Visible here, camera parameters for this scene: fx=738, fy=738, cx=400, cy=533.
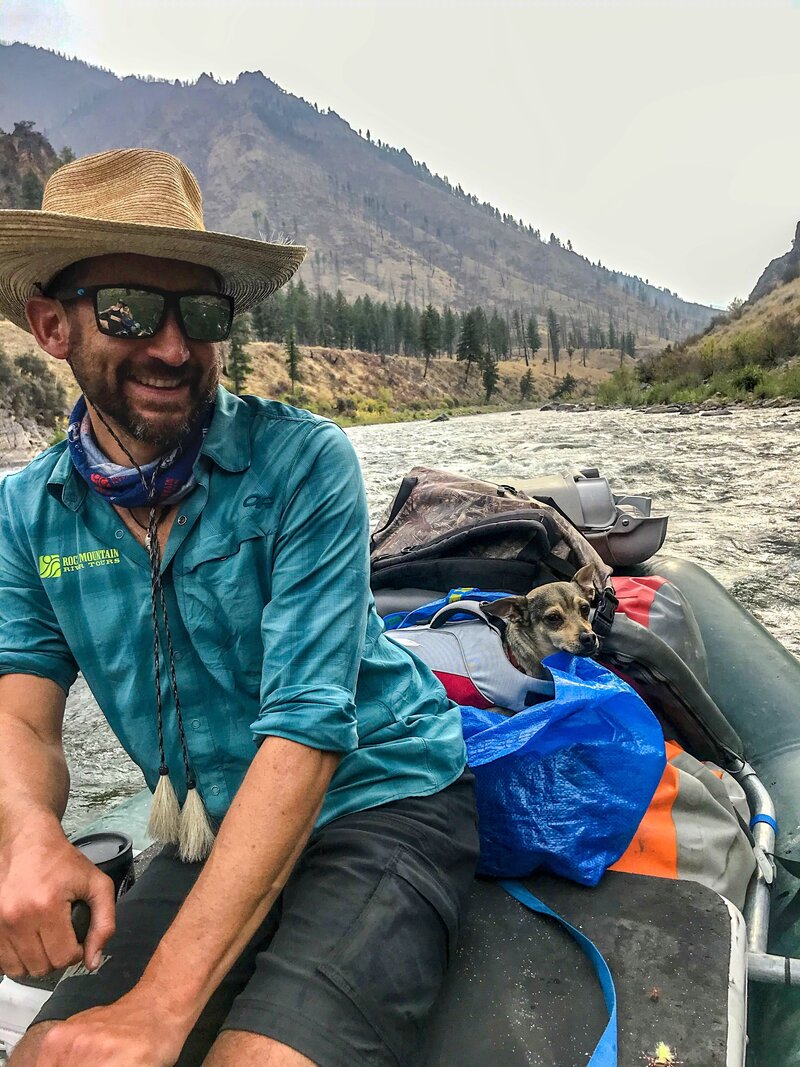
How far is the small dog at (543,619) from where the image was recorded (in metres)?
2.88

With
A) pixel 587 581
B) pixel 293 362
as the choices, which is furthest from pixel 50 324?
pixel 293 362

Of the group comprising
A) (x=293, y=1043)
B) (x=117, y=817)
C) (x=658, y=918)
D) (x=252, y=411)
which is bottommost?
(x=117, y=817)

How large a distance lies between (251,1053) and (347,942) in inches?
9.6

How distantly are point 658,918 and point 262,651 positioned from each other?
1.14 m

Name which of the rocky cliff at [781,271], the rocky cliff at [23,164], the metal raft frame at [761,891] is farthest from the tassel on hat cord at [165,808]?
Result: the rocky cliff at [23,164]

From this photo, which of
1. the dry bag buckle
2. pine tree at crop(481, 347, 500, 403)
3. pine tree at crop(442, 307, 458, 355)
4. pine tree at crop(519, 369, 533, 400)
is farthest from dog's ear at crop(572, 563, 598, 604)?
pine tree at crop(442, 307, 458, 355)

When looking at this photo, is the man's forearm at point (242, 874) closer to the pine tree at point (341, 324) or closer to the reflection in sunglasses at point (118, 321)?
the reflection in sunglasses at point (118, 321)

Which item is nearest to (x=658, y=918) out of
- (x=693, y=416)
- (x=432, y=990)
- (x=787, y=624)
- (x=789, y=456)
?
(x=432, y=990)

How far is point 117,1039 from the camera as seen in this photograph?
120cm

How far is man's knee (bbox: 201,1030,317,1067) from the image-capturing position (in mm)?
1251

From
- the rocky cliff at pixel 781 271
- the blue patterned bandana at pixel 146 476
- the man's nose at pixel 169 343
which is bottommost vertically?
the blue patterned bandana at pixel 146 476

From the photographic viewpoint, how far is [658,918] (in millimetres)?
1762

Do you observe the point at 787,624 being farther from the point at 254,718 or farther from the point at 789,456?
the point at 789,456

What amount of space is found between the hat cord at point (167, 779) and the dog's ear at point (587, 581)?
188 centimetres
